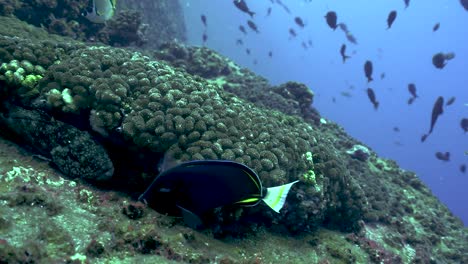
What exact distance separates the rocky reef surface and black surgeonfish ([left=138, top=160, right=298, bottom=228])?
208cm

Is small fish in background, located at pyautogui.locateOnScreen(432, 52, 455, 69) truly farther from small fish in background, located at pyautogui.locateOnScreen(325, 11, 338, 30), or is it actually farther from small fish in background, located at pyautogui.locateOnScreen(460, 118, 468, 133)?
small fish in background, located at pyautogui.locateOnScreen(325, 11, 338, 30)

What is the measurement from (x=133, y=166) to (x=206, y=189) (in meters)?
3.52

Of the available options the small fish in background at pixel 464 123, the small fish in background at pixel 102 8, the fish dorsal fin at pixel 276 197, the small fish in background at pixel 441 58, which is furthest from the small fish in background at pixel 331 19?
the fish dorsal fin at pixel 276 197

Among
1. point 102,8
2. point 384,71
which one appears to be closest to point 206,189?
point 102,8

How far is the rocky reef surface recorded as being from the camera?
4.30 meters

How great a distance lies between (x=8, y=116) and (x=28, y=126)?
0.47 m

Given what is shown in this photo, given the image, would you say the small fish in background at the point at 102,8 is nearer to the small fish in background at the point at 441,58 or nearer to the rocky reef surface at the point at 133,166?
the rocky reef surface at the point at 133,166

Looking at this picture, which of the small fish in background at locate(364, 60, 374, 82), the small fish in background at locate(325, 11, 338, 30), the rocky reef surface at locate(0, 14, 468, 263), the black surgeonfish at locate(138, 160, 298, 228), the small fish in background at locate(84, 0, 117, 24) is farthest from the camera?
the small fish in background at locate(325, 11, 338, 30)

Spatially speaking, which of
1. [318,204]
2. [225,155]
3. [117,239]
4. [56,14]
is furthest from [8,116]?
[56,14]

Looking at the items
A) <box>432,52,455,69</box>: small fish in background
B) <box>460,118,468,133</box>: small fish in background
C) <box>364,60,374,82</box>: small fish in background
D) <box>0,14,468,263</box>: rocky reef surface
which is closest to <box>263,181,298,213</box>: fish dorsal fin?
<box>0,14,468,263</box>: rocky reef surface

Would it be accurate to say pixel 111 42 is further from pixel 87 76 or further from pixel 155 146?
pixel 155 146

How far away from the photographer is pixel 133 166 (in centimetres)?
560

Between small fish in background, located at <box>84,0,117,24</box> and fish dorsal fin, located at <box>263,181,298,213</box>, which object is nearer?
fish dorsal fin, located at <box>263,181,298,213</box>

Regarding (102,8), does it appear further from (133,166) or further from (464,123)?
(464,123)
